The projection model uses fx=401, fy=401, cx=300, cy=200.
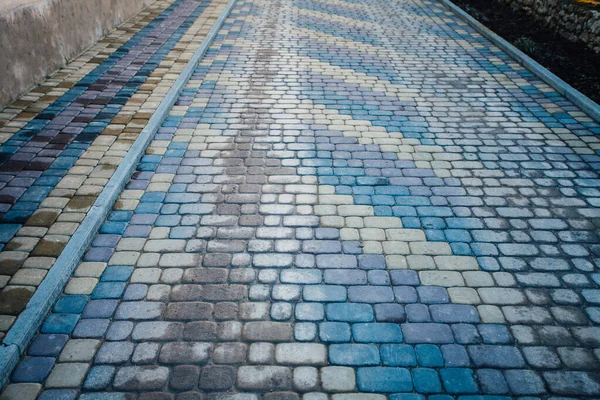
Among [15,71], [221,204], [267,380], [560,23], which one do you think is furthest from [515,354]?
[560,23]

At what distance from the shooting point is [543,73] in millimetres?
7000

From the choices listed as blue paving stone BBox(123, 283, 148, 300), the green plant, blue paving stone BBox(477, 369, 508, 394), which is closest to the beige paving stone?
blue paving stone BBox(123, 283, 148, 300)

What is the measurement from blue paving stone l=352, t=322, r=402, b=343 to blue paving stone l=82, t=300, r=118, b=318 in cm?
186

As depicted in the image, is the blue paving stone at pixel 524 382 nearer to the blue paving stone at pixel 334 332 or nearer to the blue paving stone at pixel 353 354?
the blue paving stone at pixel 353 354

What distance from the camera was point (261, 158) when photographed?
4.89 m

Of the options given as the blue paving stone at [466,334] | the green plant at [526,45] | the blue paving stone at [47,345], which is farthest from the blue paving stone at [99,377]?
the green plant at [526,45]

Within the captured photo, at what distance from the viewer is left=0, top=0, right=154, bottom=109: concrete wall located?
17.6ft

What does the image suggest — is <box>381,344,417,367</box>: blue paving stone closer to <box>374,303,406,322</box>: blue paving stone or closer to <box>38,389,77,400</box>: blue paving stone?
<box>374,303,406,322</box>: blue paving stone

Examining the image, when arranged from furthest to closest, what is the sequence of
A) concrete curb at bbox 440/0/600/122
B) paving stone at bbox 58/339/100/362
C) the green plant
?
the green plant, concrete curb at bbox 440/0/600/122, paving stone at bbox 58/339/100/362

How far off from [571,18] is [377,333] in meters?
8.69

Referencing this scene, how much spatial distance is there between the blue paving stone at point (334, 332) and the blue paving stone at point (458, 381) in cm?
68

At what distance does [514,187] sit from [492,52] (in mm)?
5072

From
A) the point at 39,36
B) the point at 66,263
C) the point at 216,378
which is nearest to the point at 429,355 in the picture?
the point at 216,378

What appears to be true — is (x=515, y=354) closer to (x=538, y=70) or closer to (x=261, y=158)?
(x=261, y=158)
